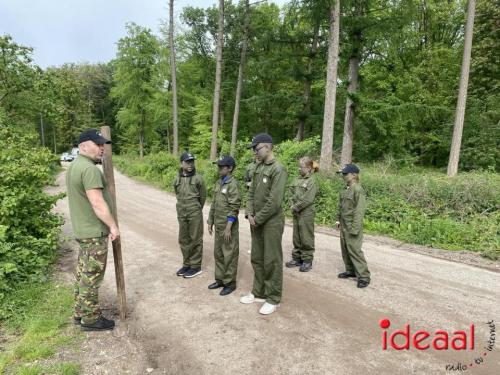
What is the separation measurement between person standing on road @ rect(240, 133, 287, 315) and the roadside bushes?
333 cm

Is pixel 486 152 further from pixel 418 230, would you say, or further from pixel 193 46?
pixel 193 46

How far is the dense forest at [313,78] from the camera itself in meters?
13.4

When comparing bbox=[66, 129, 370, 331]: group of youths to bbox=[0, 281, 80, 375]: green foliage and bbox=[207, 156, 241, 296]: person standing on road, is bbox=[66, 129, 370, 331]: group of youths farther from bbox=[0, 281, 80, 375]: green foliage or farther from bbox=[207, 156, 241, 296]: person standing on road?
bbox=[0, 281, 80, 375]: green foliage

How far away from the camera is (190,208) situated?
5.20 meters

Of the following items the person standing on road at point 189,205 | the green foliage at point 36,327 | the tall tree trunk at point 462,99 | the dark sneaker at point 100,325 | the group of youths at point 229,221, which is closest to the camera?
the green foliage at point 36,327

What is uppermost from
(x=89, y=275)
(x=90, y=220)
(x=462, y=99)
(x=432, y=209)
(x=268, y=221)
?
(x=462, y=99)

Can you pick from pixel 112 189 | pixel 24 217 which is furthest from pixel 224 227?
pixel 24 217

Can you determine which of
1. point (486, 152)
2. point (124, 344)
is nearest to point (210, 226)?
point (124, 344)

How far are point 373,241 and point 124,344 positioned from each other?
592cm

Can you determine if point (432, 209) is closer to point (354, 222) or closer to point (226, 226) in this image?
point (354, 222)

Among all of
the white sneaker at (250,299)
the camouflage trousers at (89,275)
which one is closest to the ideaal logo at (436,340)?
the white sneaker at (250,299)

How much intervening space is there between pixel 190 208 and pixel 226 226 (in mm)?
816

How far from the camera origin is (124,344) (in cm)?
357

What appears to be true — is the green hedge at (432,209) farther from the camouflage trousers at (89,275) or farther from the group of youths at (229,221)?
the camouflage trousers at (89,275)
